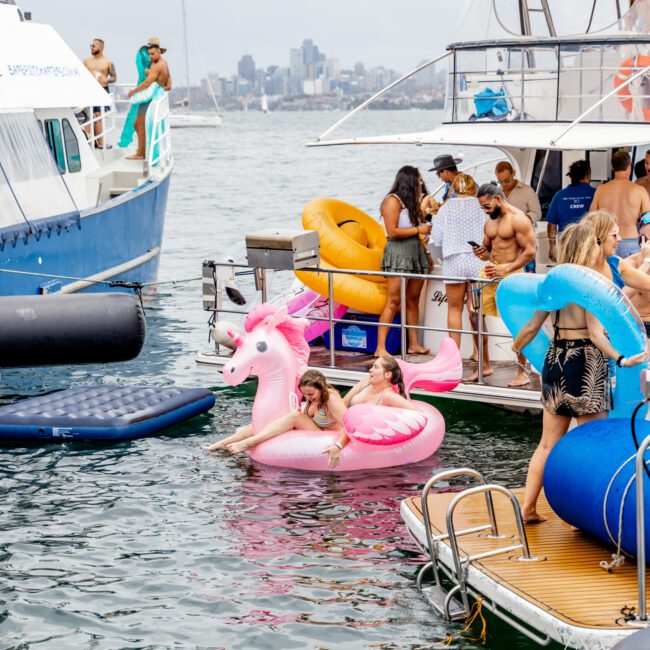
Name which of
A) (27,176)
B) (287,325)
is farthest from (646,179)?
(27,176)

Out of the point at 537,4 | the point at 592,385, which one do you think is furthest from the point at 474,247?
the point at 592,385

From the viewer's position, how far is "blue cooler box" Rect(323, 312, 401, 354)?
12914mm

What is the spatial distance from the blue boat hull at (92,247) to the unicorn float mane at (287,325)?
3082mm

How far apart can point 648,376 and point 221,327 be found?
21.1 ft

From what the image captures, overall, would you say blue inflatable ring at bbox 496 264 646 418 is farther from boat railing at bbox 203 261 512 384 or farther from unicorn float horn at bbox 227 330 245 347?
unicorn float horn at bbox 227 330 245 347

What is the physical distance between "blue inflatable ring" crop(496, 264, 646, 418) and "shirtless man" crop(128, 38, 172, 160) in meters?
14.7

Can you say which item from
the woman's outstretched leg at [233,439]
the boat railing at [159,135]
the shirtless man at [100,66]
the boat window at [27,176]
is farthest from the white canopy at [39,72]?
the woman's outstretched leg at [233,439]

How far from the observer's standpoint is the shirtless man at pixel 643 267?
9.41 meters

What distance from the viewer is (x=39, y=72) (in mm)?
17812

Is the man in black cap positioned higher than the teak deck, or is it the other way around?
the man in black cap

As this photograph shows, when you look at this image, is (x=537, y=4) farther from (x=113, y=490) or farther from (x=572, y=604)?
(x=572, y=604)

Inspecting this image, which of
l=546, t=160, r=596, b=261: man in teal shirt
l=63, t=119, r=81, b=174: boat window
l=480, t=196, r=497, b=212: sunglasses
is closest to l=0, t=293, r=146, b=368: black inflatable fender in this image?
l=480, t=196, r=497, b=212: sunglasses

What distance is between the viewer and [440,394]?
11656 millimetres

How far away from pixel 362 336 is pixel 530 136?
2.74 meters
